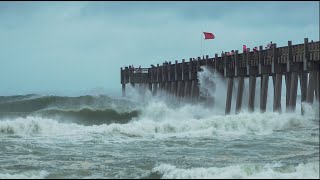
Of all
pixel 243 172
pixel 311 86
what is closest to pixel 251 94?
pixel 311 86

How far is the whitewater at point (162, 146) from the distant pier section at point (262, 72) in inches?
31.9

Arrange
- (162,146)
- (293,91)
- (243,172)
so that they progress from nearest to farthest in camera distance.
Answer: (243,172) < (162,146) < (293,91)

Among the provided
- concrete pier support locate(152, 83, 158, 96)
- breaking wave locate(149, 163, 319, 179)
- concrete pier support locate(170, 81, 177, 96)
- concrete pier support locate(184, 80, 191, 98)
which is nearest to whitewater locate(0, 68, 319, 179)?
breaking wave locate(149, 163, 319, 179)

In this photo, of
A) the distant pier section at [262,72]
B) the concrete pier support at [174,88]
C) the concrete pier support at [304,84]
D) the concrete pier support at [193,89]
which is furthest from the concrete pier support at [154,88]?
the concrete pier support at [304,84]

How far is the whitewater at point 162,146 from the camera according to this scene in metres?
12.1

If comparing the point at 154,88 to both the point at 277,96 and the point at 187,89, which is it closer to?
the point at 187,89

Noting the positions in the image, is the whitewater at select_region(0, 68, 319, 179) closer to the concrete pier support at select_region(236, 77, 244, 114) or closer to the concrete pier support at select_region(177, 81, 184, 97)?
the concrete pier support at select_region(236, 77, 244, 114)

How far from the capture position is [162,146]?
16.7 meters

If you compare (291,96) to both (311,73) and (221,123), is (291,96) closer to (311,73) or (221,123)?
(311,73)

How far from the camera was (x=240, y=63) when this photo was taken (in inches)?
1035

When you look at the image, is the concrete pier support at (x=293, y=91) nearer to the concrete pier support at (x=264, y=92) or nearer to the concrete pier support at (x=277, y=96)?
the concrete pier support at (x=277, y=96)

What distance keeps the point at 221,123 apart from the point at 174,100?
12090mm

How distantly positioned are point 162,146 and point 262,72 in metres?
8.77

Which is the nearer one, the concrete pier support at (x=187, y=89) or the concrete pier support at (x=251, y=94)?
the concrete pier support at (x=251, y=94)
